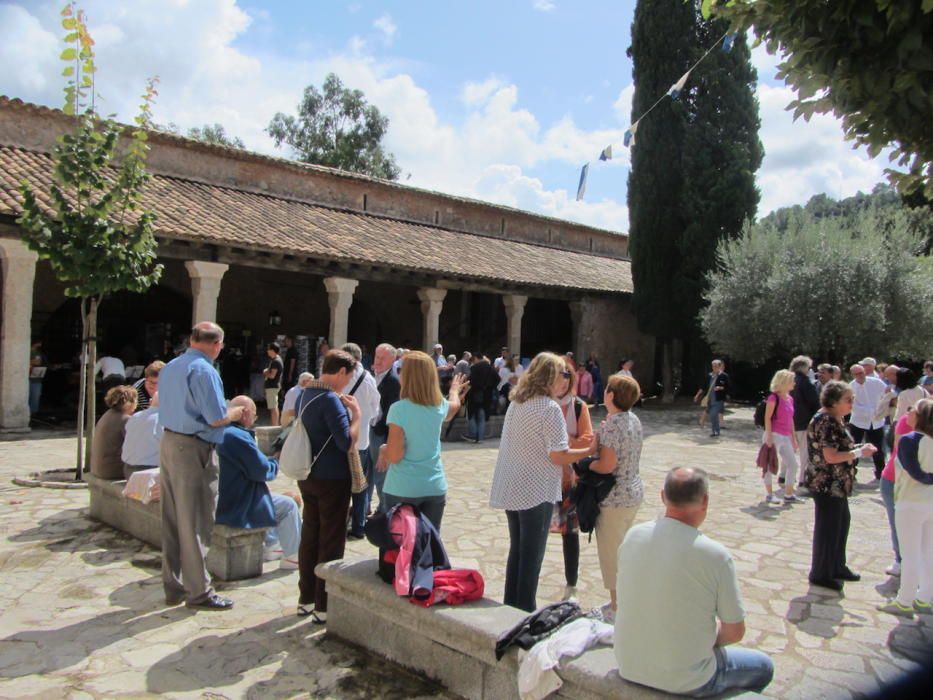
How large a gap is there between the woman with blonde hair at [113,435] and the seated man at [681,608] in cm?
493

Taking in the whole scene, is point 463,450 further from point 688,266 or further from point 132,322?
point 688,266

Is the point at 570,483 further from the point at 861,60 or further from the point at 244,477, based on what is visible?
the point at 861,60

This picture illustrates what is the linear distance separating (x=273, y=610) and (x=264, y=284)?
1632 cm

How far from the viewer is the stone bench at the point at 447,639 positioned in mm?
2838

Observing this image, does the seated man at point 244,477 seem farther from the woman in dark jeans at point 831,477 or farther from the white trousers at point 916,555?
the white trousers at point 916,555

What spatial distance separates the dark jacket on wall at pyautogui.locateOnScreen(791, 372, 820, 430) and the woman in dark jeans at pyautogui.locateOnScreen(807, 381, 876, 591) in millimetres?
2973

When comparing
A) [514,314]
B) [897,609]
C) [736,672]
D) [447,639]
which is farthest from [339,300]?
[736,672]

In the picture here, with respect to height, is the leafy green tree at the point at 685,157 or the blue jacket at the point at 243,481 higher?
the leafy green tree at the point at 685,157

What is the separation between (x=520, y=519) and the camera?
397cm

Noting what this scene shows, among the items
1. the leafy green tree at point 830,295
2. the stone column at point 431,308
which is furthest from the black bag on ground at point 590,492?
the leafy green tree at point 830,295

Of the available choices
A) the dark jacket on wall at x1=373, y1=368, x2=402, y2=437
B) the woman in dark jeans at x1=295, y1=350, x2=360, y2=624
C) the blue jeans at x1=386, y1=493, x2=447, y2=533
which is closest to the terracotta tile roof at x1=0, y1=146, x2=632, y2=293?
the dark jacket on wall at x1=373, y1=368, x2=402, y2=437

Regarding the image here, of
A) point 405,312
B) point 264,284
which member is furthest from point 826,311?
point 264,284

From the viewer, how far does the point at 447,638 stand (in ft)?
11.2

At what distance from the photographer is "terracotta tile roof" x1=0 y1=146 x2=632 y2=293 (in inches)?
491
